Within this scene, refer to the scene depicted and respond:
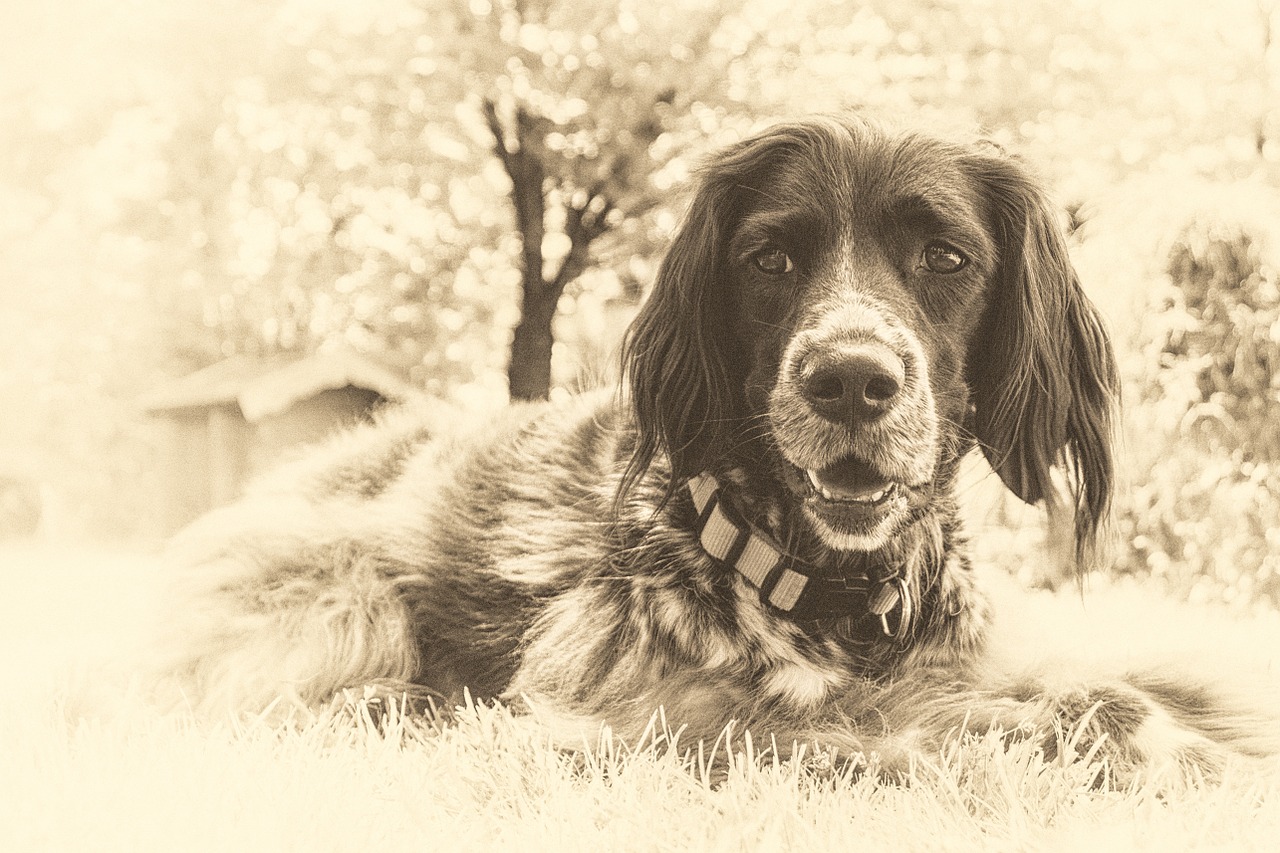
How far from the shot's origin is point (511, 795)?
1.91 m

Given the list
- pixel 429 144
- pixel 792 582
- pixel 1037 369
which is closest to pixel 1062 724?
pixel 792 582

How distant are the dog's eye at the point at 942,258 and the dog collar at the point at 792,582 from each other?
2.19 feet

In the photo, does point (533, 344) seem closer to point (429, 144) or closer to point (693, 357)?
point (429, 144)

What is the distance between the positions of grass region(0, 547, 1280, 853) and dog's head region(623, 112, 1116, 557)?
1.80ft

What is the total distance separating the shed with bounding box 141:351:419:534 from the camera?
6730mm

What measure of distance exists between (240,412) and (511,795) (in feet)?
18.7

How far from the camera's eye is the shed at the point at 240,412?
22.1ft

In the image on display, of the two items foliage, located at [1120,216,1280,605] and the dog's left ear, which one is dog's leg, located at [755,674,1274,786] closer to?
the dog's left ear

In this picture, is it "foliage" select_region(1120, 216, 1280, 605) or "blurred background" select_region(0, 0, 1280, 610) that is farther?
"blurred background" select_region(0, 0, 1280, 610)

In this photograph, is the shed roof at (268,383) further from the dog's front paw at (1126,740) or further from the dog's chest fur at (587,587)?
the dog's front paw at (1126,740)

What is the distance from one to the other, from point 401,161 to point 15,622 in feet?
16.3

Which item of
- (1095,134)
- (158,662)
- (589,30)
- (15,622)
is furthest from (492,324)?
(158,662)

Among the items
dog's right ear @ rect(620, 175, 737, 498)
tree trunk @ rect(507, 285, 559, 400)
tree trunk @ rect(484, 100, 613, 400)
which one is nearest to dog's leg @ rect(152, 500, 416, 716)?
dog's right ear @ rect(620, 175, 737, 498)

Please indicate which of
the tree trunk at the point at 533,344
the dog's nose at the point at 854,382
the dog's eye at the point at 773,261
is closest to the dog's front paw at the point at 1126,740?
the dog's nose at the point at 854,382
